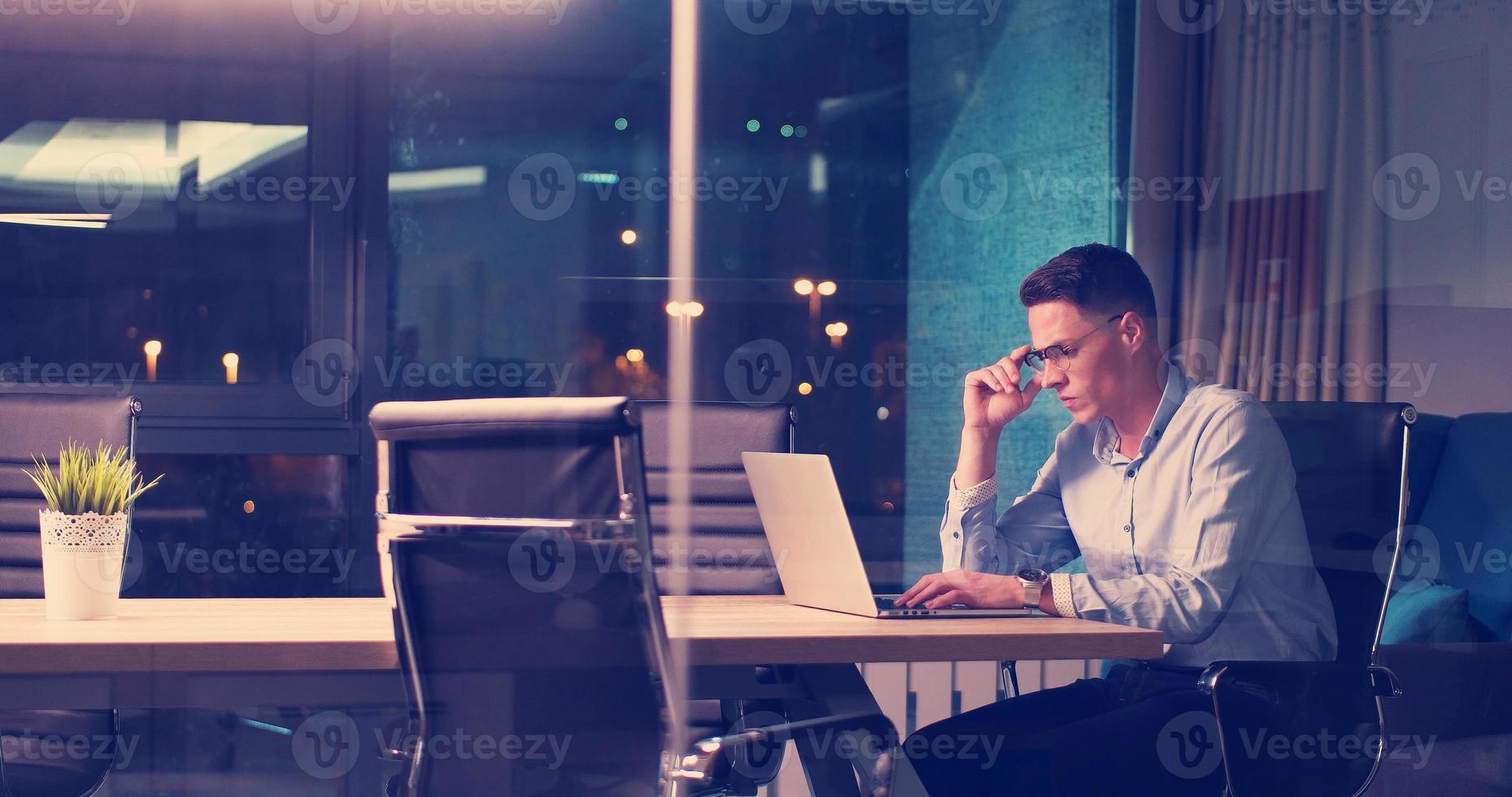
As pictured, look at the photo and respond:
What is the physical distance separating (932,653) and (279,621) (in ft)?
3.14

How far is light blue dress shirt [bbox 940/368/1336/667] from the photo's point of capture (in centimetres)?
199

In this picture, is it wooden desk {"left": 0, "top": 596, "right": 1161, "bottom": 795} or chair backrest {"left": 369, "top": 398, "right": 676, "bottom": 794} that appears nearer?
chair backrest {"left": 369, "top": 398, "right": 676, "bottom": 794}

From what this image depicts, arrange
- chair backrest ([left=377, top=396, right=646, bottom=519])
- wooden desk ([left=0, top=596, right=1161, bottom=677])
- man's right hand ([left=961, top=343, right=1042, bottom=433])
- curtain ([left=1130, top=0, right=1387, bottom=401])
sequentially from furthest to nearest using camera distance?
curtain ([left=1130, top=0, right=1387, bottom=401]) < man's right hand ([left=961, top=343, right=1042, bottom=433]) < wooden desk ([left=0, top=596, right=1161, bottom=677]) < chair backrest ([left=377, top=396, right=646, bottom=519])

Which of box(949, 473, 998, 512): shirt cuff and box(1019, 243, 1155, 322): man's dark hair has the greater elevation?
box(1019, 243, 1155, 322): man's dark hair

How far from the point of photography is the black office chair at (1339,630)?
1878 mm

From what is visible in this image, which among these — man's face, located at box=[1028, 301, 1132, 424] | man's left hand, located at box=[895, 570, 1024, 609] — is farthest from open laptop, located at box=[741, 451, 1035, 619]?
man's face, located at box=[1028, 301, 1132, 424]

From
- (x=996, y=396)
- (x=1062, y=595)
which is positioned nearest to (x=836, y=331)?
(x=996, y=396)

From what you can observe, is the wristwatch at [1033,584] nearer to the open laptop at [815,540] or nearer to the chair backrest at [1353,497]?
the open laptop at [815,540]

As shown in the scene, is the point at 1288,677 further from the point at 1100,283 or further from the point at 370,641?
the point at 370,641

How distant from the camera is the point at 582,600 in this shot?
1.58m

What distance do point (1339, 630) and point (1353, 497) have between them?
23cm

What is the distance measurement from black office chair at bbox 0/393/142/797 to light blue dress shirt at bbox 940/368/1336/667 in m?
1.58

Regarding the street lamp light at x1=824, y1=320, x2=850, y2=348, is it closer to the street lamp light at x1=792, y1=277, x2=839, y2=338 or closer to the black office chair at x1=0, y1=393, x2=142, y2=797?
the street lamp light at x1=792, y1=277, x2=839, y2=338

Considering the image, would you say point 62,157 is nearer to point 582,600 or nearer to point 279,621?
point 279,621
